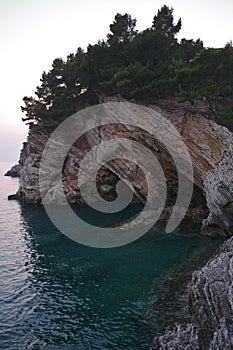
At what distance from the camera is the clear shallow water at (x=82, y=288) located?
16547 mm

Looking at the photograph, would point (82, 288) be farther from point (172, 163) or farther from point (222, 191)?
point (172, 163)

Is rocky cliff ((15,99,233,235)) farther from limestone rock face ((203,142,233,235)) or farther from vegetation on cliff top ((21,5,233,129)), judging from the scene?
vegetation on cliff top ((21,5,233,129))

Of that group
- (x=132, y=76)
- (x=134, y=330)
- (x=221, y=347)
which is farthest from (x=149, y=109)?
(x=221, y=347)

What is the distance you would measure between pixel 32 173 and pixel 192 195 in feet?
110

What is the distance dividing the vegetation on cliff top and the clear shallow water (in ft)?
52.2

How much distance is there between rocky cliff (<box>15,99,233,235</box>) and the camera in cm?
2966

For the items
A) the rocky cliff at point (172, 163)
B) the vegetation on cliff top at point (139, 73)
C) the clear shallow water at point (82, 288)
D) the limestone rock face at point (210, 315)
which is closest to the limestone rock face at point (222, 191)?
the rocky cliff at point (172, 163)

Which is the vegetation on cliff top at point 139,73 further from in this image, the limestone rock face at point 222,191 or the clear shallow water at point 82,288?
the clear shallow water at point 82,288

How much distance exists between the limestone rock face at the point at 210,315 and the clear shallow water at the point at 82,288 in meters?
2.49

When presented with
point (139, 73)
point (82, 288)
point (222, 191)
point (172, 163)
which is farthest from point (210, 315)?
point (139, 73)

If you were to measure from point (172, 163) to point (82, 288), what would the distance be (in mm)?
22431

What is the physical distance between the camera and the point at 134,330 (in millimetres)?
16781

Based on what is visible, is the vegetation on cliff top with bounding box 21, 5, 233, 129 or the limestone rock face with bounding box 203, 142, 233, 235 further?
the vegetation on cliff top with bounding box 21, 5, 233, 129

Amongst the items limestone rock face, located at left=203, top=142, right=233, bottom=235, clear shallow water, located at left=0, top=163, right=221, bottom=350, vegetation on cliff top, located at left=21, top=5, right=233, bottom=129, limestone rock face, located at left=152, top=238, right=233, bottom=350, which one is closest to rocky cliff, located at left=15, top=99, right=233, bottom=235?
limestone rock face, located at left=203, top=142, right=233, bottom=235
